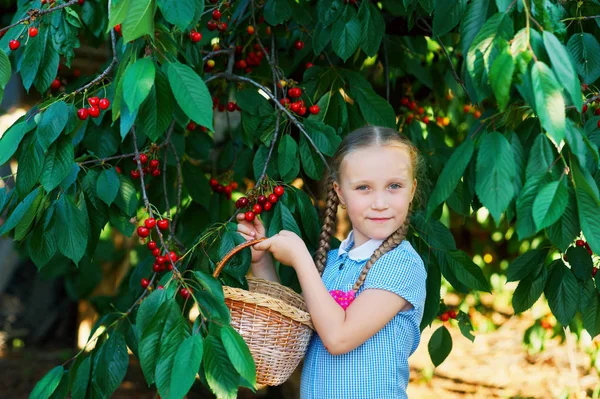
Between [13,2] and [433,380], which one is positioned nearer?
[13,2]

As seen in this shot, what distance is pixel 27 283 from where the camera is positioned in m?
7.03

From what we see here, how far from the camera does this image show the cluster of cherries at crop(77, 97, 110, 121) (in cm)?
185

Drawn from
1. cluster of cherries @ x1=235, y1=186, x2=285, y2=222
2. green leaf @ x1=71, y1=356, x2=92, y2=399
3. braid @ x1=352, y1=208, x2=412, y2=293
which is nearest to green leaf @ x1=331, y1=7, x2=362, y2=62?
cluster of cherries @ x1=235, y1=186, x2=285, y2=222

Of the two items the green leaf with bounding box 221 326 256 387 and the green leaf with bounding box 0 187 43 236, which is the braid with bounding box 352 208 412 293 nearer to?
the green leaf with bounding box 221 326 256 387

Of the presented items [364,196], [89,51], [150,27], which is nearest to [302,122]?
[364,196]

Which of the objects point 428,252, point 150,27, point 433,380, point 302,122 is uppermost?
point 150,27

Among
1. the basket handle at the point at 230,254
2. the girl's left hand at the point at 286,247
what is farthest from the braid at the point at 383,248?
the basket handle at the point at 230,254

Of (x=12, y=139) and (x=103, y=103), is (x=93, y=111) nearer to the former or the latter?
(x=103, y=103)

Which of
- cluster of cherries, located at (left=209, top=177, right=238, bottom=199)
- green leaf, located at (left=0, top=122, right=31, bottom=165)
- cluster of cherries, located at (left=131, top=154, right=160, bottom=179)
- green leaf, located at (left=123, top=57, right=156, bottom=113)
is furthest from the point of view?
cluster of cherries, located at (left=209, top=177, right=238, bottom=199)

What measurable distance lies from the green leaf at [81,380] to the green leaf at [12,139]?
0.66m

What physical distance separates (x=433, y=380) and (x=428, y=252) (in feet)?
9.58

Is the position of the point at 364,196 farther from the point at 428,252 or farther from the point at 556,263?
the point at 556,263

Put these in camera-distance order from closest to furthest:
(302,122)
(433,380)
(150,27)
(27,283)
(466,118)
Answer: (150,27), (302,122), (466,118), (433,380), (27,283)

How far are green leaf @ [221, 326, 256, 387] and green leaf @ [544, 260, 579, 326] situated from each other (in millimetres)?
982
